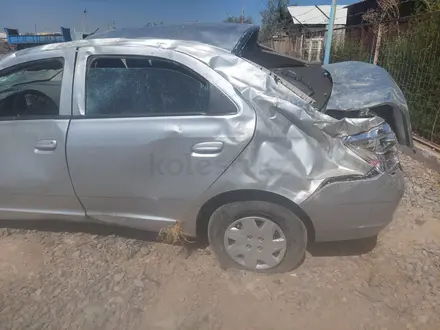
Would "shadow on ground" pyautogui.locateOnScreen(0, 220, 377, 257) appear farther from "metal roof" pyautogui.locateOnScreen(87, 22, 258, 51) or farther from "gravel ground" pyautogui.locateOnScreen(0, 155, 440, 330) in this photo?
"metal roof" pyautogui.locateOnScreen(87, 22, 258, 51)

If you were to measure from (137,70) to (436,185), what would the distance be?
3346 mm

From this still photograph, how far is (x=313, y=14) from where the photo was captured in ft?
86.3

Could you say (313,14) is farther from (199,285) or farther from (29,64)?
(199,285)

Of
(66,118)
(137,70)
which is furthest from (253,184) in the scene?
(66,118)

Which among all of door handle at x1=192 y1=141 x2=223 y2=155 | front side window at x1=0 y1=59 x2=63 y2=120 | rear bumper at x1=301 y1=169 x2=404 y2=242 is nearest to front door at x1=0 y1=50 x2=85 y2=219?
front side window at x1=0 y1=59 x2=63 y2=120

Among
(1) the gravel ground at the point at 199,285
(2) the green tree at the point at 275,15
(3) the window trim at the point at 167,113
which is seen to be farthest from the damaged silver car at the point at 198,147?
(2) the green tree at the point at 275,15

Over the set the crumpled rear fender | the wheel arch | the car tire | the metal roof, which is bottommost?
the car tire

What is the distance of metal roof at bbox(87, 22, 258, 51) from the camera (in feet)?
9.52

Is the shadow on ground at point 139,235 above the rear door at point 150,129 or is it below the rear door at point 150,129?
below

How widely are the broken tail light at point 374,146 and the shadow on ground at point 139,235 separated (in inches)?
32.4

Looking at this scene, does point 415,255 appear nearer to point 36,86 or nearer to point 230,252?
point 230,252

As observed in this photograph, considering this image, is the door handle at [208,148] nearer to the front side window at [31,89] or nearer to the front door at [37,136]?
the front door at [37,136]

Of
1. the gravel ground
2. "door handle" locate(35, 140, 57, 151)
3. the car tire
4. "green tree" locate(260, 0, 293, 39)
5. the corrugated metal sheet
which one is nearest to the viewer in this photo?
the gravel ground

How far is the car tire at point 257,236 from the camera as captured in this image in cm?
243
